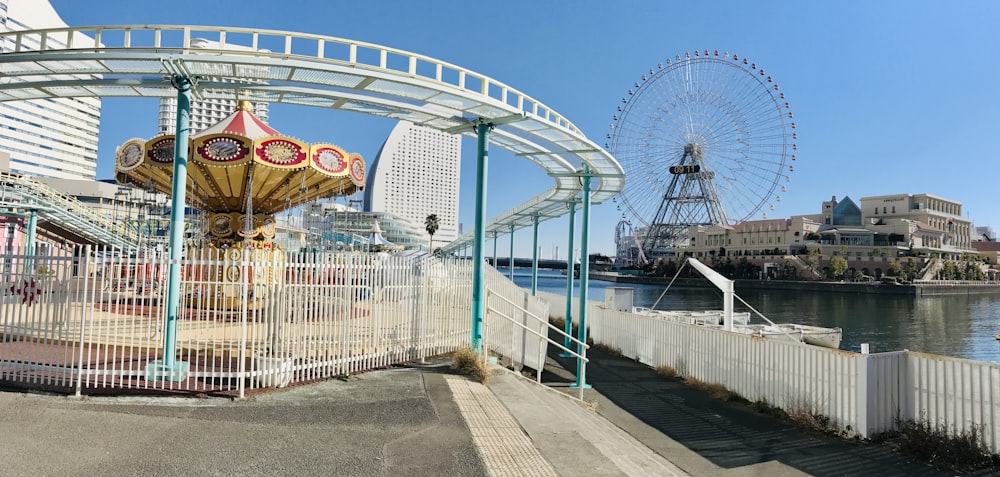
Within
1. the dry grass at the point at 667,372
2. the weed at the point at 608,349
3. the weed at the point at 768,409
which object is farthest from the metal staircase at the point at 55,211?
the weed at the point at 768,409

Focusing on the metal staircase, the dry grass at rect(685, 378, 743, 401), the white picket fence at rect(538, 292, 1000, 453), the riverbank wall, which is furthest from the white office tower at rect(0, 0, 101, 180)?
the riverbank wall

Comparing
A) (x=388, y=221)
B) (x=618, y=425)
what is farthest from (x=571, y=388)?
(x=388, y=221)

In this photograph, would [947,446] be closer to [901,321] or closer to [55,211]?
[55,211]

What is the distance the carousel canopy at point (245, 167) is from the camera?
12969 millimetres

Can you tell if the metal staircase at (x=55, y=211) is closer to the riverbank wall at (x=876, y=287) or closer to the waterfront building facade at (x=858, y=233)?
the riverbank wall at (x=876, y=287)

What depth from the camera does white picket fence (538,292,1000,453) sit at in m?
6.88

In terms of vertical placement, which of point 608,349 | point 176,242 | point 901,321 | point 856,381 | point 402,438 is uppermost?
point 176,242

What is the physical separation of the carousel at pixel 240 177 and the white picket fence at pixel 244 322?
234 cm

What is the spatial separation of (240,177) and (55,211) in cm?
2485

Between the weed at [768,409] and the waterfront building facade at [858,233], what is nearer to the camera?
the weed at [768,409]

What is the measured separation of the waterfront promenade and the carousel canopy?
6885 mm

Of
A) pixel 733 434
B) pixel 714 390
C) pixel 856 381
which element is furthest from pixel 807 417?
pixel 714 390

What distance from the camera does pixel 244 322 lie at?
7.33 m

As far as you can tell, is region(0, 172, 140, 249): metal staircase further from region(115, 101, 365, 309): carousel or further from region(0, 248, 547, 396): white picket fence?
region(0, 248, 547, 396): white picket fence
